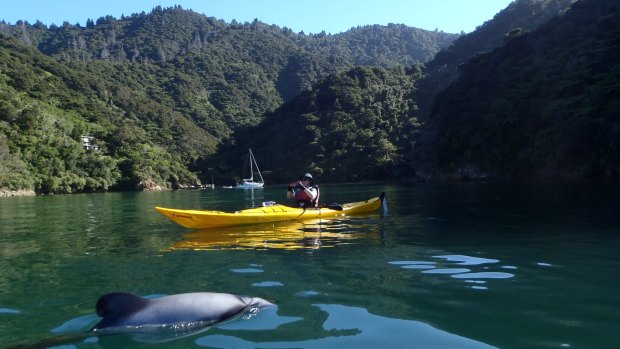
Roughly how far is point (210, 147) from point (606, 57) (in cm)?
8627

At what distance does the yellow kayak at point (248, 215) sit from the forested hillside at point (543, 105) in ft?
83.3

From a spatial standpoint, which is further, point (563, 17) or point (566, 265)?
point (563, 17)

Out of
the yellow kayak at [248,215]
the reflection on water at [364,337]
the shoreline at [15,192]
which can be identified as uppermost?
the shoreline at [15,192]

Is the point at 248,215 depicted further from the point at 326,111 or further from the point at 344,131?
the point at 326,111

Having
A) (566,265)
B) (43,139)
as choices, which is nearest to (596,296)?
(566,265)

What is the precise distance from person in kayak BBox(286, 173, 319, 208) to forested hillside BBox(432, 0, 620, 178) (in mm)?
25614

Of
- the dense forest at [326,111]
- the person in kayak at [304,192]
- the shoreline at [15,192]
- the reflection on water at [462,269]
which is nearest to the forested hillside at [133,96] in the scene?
the dense forest at [326,111]

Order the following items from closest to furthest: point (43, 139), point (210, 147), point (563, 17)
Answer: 1. point (563, 17)
2. point (43, 139)
3. point (210, 147)

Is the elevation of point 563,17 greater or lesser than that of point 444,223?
greater

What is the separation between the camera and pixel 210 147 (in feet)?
374

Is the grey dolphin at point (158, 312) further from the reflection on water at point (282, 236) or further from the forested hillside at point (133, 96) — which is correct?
the forested hillside at point (133, 96)

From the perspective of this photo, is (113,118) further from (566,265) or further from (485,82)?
(566,265)

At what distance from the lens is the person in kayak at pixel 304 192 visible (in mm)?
15828

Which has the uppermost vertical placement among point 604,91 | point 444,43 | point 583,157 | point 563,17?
point 444,43
